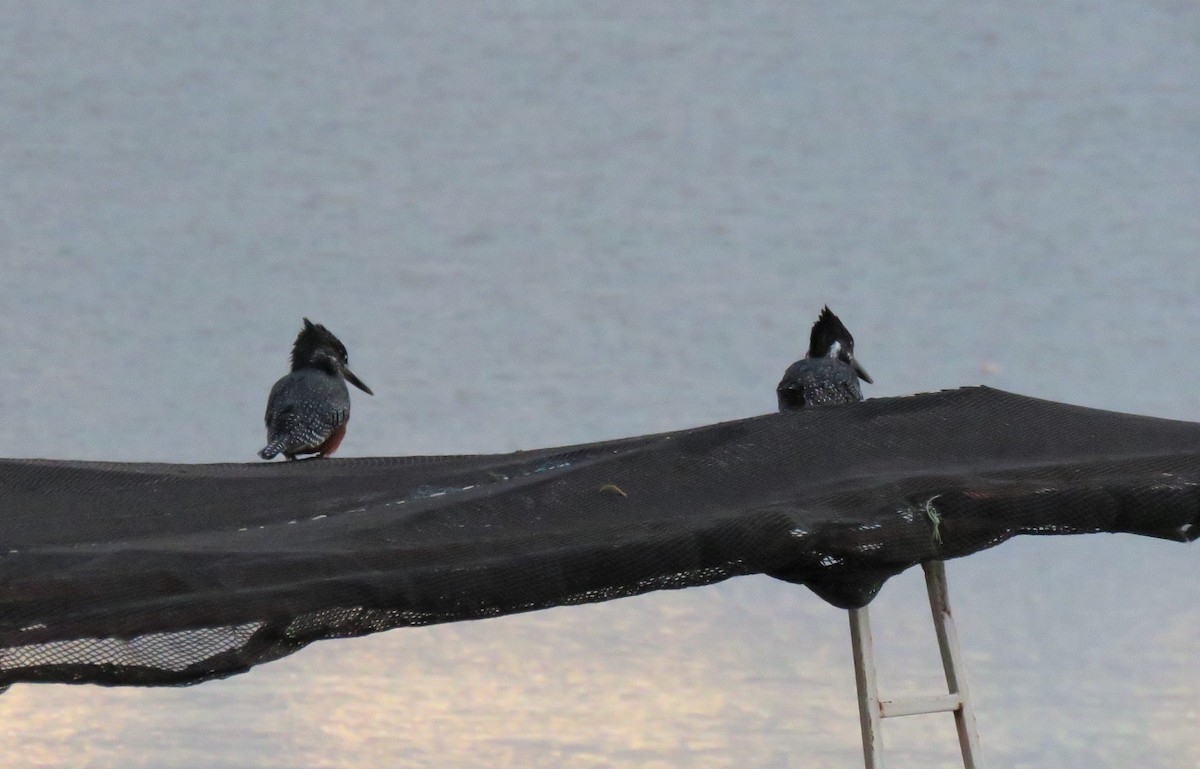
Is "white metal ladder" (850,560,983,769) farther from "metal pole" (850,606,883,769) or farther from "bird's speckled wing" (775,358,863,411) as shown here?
"bird's speckled wing" (775,358,863,411)

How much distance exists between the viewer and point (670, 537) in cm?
173

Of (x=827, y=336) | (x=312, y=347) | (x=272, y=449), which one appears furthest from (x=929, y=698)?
(x=312, y=347)

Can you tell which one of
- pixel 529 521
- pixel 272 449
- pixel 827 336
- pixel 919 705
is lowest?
pixel 919 705

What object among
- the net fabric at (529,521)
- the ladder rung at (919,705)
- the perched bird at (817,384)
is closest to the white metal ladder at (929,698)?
the ladder rung at (919,705)

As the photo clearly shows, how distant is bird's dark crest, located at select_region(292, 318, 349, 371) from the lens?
10.3 ft

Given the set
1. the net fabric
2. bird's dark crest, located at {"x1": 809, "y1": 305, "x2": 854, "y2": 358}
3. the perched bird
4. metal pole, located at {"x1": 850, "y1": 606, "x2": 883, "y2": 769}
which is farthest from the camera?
bird's dark crest, located at {"x1": 809, "y1": 305, "x2": 854, "y2": 358}

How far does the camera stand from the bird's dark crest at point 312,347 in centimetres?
314

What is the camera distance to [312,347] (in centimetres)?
316

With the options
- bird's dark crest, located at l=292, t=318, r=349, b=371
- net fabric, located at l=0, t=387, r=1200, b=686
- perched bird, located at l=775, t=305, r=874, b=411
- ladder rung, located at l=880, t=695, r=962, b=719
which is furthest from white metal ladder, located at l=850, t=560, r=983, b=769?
bird's dark crest, located at l=292, t=318, r=349, b=371

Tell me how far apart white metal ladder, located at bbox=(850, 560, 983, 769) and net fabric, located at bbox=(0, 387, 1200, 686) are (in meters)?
0.25

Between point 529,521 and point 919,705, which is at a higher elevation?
point 529,521

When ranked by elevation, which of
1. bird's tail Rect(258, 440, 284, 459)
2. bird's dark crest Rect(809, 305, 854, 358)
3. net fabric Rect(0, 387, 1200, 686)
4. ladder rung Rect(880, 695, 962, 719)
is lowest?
ladder rung Rect(880, 695, 962, 719)

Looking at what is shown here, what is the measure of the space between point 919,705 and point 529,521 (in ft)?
2.05

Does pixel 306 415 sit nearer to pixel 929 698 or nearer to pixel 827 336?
pixel 827 336
